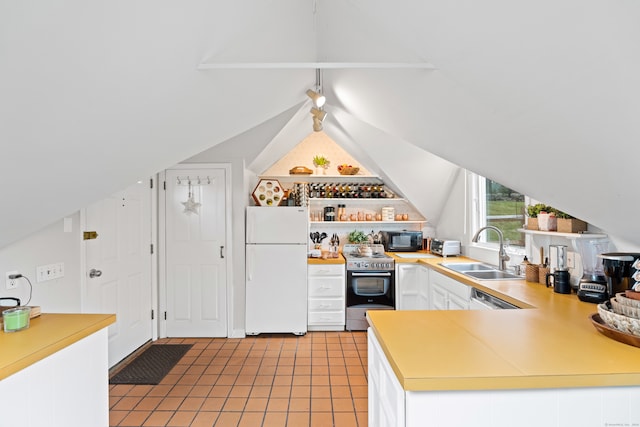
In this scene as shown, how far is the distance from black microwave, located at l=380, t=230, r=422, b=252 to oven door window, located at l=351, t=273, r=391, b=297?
2.25 ft

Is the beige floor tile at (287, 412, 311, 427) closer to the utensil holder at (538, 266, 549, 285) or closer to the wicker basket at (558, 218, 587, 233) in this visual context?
the utensil holder at (538, 266, 549, 285)

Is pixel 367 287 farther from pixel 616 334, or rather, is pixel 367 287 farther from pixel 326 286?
pixel 616 334

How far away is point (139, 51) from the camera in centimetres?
135

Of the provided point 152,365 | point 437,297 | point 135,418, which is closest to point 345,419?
point 135,418

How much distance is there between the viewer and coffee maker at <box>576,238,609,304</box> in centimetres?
208

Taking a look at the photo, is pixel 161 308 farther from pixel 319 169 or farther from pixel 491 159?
pixel 491 159

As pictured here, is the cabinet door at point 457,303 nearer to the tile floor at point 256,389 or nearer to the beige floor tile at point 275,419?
the tile floor at point 256,389

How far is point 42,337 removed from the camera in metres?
1.57

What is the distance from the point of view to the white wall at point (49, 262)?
6.91 ft

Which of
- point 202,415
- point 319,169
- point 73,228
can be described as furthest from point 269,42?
point 319,169

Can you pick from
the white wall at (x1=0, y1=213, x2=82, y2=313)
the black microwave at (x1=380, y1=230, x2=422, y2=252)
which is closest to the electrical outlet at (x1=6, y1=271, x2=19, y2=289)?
the white wall at (x1=0, y1=213, x2=82, y2=313)

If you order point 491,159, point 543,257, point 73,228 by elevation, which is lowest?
point 543,257

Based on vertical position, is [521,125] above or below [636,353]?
above

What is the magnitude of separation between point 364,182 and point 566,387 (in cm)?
407
